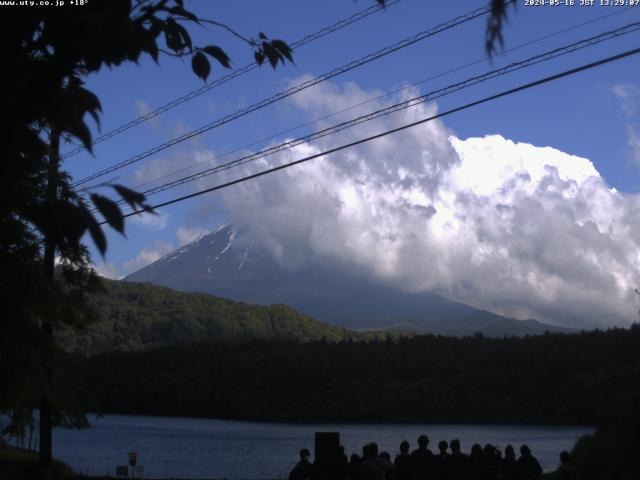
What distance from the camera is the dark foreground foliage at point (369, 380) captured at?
9656 cm

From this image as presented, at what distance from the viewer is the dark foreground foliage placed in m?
96.6

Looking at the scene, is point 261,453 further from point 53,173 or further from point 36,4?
point 36,4

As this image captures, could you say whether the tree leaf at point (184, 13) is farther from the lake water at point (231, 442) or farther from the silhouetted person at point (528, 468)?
the lake water at point (231, 442)

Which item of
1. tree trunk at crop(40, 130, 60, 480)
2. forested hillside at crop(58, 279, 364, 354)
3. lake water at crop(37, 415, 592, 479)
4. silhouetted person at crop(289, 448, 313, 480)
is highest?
forested hillside at crop(58, 279, 364, 354)

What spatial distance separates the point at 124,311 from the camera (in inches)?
6348

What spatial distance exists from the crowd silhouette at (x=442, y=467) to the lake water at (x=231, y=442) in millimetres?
31204

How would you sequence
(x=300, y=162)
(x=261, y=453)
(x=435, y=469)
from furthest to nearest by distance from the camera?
(x=261, y=453) < (x=300, y=162) < (x=435, y=469)

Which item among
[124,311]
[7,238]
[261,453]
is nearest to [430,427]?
[261,453]

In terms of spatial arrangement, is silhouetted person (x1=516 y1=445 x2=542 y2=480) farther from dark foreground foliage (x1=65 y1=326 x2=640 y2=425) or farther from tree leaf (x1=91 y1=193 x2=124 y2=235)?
dark foreground foliage (x1=65 y1=326 x2=640 y2=425)

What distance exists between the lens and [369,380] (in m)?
110

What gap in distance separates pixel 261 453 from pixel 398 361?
170ft

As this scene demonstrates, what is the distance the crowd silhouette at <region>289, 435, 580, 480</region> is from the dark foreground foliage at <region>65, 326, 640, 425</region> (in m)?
79.0

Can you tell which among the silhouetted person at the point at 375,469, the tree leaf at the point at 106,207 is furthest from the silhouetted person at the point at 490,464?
the tree leaf at the point at 106,207

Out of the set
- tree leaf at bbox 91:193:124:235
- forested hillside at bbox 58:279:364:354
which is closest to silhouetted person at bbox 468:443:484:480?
tree leaf at bbox 91:193:124:235
